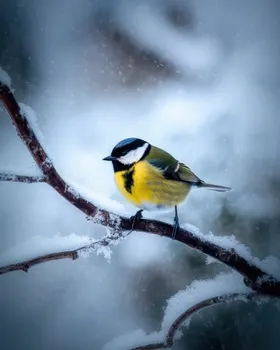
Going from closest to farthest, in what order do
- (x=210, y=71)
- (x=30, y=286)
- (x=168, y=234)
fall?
(x=168, y=234) < (x=30, y=286) < (x=210, y=71)

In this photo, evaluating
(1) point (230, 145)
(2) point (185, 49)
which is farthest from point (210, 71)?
(1) point (230, 145)

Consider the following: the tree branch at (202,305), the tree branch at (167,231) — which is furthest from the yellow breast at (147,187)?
the tree branch at (202,305)

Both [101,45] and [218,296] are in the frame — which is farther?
[101,45]

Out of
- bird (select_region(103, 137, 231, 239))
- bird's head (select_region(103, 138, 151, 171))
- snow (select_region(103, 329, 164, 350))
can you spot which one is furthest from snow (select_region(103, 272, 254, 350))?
bird's head (select_region(103, 138, 151, 171))

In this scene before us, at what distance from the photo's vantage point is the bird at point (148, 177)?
0.80 metres

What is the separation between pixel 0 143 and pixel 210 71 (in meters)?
0.55

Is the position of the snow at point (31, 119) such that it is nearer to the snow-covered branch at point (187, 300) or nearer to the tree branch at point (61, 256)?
the tree branch at point (61, 256)

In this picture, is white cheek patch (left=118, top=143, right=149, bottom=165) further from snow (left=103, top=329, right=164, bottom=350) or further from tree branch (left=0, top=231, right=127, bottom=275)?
snow (left=103, top=329, right=164, bottom=350)

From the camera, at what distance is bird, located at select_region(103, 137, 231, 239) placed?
802 mm

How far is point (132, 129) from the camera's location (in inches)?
38.5

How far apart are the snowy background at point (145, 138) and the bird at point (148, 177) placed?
3.3 inches

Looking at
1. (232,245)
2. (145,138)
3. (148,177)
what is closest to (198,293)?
(232,245)

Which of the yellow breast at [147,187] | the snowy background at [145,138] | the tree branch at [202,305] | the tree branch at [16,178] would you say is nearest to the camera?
the tree branch at [16,178]

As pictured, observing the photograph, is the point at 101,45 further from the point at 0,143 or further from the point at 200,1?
the point at 0,143
